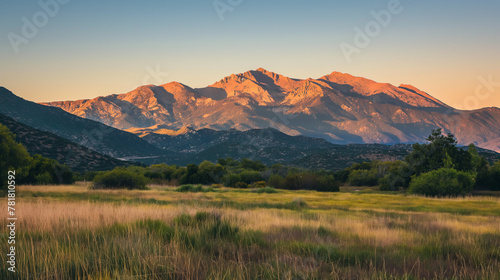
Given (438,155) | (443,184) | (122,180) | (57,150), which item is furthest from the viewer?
(57,150)

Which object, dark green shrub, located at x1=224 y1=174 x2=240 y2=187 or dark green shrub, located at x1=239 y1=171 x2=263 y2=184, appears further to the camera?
dark green shrub, located at x1=239 y1=171 x2=263 y2=184

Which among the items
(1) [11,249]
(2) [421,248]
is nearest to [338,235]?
(2) [421,248]

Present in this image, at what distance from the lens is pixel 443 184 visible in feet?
122

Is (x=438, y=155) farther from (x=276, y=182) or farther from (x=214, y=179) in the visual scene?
(x=214, y=179)

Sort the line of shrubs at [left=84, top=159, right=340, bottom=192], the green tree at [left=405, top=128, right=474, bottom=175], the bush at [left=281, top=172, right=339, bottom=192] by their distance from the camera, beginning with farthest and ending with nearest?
the bush at [left=281, top=172, right=339, bottom=192] → the green tree at [left=405, top=128, right=474, bottom=175] → the line of shrubs at [left=84, top=159, right=340, bottom=192]

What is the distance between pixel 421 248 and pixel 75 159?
109m

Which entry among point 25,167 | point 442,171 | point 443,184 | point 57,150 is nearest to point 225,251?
point 25,167

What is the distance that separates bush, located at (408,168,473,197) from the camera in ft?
122

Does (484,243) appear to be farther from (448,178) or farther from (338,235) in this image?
(448,178)

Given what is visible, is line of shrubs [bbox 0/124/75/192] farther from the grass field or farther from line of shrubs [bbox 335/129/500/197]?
line of shrubs [bbox 335/129/500/197]

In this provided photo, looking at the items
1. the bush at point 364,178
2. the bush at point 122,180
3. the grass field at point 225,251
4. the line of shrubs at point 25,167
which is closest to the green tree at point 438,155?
the bush at point 364,178

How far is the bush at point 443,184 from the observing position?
122 feet

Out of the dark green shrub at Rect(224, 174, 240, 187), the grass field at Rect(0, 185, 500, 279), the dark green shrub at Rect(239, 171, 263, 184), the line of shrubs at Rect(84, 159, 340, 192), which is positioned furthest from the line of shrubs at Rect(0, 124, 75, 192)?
the dark green shrub at Rect(239, 171, 263, 184)

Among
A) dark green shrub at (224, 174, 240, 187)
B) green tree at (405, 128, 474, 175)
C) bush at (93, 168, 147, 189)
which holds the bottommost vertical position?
dark green shrub at (224, 174, 240, 187)
